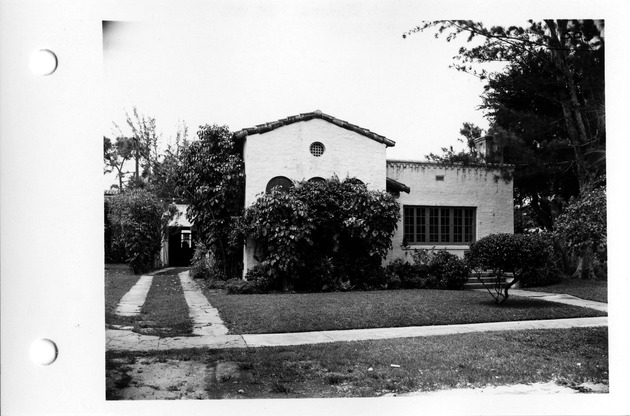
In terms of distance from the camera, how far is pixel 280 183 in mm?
5926

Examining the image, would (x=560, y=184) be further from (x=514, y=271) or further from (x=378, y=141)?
(x=378, y=141)

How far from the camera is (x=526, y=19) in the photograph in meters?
5.00

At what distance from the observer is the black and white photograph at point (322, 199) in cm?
430

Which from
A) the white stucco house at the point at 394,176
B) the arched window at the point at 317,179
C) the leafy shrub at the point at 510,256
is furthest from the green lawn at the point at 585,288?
the arched window at the point at 317,179

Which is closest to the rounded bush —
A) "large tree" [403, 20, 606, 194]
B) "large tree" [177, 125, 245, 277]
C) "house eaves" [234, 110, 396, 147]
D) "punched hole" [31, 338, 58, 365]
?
"large tree" [403, 20, 606, 194]

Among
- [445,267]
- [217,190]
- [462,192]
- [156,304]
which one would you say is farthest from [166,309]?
[462,192]

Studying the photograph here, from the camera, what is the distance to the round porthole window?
19.5 feet

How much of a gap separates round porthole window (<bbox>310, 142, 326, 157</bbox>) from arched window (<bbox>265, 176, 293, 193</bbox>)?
46 centimetres

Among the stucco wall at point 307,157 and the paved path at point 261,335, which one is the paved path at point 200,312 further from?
the stucco wall at point 307,157

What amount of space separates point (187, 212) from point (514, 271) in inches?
162

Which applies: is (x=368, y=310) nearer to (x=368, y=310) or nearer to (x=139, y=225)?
(x=368, y=310)

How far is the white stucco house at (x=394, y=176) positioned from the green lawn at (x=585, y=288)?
2.87 ft

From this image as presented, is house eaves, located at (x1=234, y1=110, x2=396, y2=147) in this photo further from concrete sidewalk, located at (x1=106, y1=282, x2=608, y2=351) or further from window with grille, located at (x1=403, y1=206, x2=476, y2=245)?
concrete sidewalk, located at (x1=106, y1=282, x2=608, y2=351)

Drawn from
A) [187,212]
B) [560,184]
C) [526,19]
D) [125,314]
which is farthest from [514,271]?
[125,314]
